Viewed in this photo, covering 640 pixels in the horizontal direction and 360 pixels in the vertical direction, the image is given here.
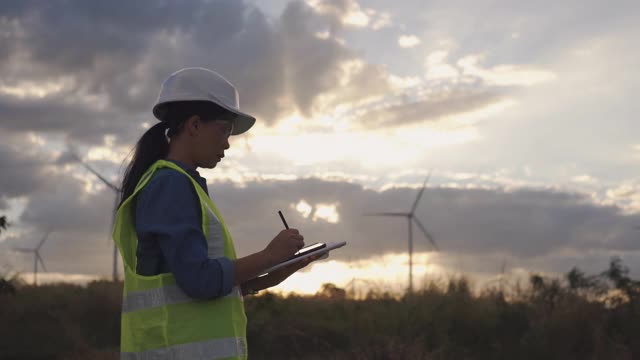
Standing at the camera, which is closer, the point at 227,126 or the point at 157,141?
the point at 227,126

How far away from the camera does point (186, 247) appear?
314 cm

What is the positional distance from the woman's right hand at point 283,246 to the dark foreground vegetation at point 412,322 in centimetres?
919

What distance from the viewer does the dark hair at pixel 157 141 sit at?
352 centimetres

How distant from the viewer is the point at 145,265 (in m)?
3.34

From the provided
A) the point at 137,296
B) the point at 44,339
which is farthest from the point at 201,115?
the point at 44,339

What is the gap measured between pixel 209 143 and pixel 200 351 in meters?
0.84

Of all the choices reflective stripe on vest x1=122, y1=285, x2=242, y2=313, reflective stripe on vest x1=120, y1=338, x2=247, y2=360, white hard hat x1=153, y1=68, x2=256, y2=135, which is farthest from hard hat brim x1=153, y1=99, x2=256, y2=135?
reflective stripe on vest x1=120, y1=338, x2=247, y2=360

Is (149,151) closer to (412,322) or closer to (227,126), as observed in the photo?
(227,126)

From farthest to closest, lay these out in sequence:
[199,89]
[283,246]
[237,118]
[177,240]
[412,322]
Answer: [412,322]
[237,118]
[199,89]
[283,246]
[177,240]

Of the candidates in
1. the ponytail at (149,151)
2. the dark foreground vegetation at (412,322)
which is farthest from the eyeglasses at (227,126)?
the dark foreground vegetation at (412,322)

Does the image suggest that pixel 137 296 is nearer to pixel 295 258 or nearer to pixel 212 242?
pixel 212 242

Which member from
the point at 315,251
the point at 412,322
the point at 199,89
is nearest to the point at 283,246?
the point at 315,251

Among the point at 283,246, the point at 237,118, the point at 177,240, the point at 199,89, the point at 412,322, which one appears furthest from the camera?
the point at 412,322

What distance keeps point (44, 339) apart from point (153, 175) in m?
11.4
